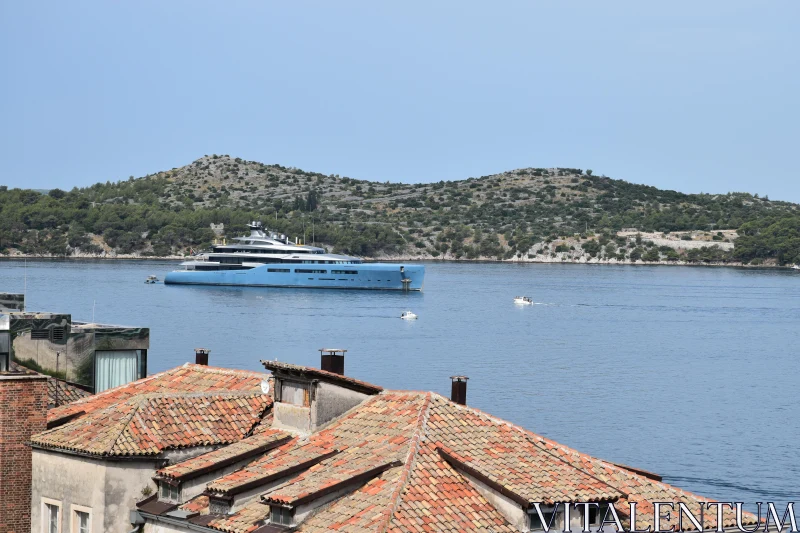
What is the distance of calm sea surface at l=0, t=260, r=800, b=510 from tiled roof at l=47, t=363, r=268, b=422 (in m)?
23.7

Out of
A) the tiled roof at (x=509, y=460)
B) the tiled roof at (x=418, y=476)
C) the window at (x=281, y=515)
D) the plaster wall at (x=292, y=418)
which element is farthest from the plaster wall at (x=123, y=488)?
the tiled roof at (x=509, y=460)

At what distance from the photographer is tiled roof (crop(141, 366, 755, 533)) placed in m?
16.0

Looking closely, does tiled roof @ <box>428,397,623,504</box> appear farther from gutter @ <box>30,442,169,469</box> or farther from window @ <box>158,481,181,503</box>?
gutter @ <box>30,442,169,469</box>

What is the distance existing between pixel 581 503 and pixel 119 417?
21.5ft

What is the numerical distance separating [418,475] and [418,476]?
0.06ft

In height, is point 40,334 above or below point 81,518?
above

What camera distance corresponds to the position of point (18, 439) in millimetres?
19453

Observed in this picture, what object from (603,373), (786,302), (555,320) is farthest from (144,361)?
(786,302)

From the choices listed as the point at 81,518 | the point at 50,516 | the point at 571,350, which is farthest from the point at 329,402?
the point at 571,350

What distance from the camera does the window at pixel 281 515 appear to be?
16125 mm

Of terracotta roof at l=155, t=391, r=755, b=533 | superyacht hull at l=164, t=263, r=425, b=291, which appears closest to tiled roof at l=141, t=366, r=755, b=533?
terracotta roof at l=155, t=391, r=755, b=533

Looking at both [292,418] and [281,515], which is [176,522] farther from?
[292,418]

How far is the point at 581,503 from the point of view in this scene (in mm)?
16641

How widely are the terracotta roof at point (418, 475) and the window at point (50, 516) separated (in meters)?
2.30
